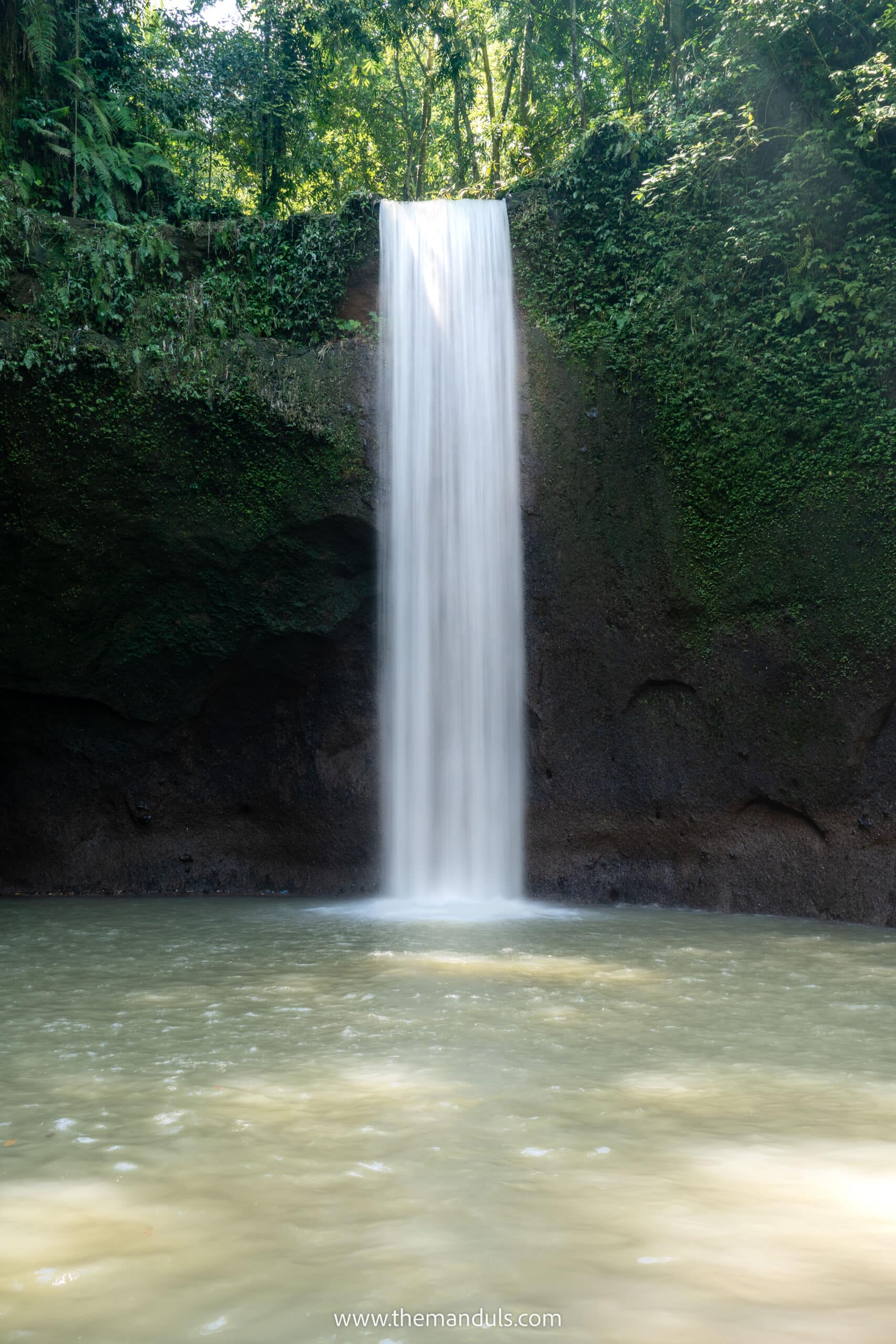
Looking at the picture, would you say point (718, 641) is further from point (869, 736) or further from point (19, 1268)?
point (19, 1268)

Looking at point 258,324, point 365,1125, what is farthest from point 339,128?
point 365,1125

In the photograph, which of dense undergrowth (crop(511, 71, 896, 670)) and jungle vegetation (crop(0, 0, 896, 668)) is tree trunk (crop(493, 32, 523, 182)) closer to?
jungle vegetation (crop(0, 0, 896, 668))

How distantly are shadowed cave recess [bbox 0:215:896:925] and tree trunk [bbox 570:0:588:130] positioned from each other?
6730mm

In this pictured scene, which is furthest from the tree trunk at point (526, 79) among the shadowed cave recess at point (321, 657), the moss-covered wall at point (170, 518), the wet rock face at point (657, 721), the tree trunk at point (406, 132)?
the moss-covered wall at point (170, 518)

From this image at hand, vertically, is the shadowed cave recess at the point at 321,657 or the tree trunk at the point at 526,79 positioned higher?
the tree trunk at the point at 526,79

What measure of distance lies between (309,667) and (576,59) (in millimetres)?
12772

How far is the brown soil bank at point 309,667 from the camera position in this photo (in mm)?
10789

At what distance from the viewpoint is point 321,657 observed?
12.0m

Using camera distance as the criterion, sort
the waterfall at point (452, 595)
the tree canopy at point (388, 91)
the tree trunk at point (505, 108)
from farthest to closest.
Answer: the tree trunk at point (505, 108), the waterfall at point (452, 595), the tree canopy at point (388, 91)

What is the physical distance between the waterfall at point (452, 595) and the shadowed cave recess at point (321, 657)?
0.76ft

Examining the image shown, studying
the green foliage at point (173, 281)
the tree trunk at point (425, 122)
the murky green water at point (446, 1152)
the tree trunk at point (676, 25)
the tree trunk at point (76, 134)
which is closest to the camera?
the murky green water at point (446, 1152)

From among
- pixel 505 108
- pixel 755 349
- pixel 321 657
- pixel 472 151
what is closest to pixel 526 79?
pixel 505 108

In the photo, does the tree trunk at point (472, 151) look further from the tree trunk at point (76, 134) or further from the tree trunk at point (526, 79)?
the tree trunk at point (76, 134)

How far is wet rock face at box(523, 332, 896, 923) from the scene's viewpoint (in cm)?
1018
